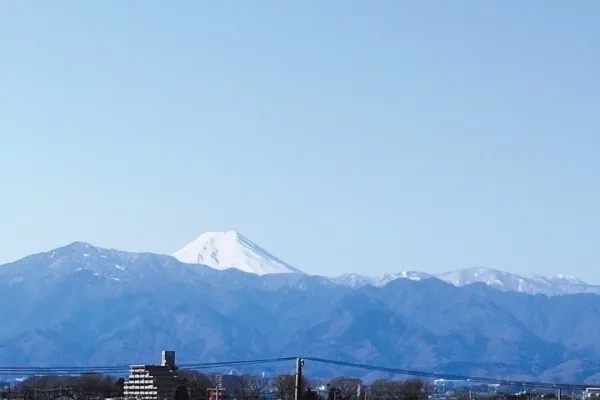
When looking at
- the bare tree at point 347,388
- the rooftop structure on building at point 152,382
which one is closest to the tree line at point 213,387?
the bare tree at point 347,388

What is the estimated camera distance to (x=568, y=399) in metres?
153

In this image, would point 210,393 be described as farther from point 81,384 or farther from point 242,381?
point 242,381

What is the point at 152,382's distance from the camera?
10006 cm

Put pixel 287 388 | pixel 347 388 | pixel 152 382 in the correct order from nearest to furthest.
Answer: pixel 152 382
pixel 287 388
pixel 347 388

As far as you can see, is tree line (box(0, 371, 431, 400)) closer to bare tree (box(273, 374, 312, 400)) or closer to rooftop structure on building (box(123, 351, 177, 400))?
bare tree (box(273, 374, 312, 400))

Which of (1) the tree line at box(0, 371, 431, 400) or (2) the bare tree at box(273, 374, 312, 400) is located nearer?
(1) the tree line at box(0, 371, 431, 400)

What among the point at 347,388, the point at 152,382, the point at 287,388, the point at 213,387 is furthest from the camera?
the point at 347,388

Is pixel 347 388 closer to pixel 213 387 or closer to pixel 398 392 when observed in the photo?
pixel 398 392

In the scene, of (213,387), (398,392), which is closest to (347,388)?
(398,392)

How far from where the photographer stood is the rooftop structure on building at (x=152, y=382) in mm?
97875

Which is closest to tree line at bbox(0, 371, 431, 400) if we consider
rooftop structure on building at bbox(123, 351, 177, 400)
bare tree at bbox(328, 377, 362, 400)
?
bare tree at bbox(328, 377, 362, 400)

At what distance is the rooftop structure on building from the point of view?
321ft

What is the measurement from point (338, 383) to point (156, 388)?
61.1 meters

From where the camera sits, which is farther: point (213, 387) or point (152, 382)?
point (213, 387)
